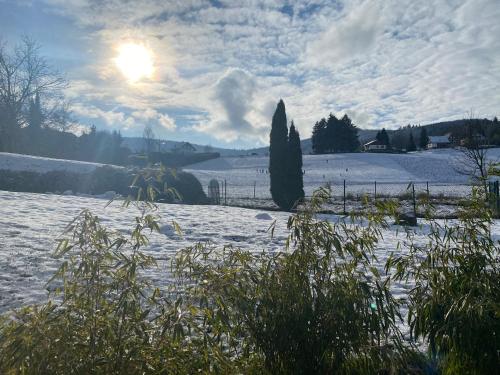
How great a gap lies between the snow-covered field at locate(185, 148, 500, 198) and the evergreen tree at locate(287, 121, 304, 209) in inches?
399

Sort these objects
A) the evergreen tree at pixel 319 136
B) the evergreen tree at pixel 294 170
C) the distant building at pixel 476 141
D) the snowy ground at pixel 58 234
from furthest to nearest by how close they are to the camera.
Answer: the evergreen tree at pixel 319 136 < the evergreen tree at pixel 294 170 < the distant building at pixel 476 141 < the snowy ground at pixel 58 234

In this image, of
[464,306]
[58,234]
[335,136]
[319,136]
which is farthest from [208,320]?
[319,136]

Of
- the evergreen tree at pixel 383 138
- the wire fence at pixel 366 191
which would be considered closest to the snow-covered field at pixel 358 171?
the wire fence at pixel 366 191

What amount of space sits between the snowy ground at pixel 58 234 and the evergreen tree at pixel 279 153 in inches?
303

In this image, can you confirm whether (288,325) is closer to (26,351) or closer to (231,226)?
(26,351)

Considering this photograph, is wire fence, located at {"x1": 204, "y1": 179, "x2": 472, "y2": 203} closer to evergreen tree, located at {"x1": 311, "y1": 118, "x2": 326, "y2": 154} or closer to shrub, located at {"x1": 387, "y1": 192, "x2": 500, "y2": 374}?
shrub, located at {"x1": 387, "y1": 192, "x2": 500, "y2": 374}

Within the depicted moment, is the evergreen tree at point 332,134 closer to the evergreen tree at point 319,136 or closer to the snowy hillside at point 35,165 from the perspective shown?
the evergreen tree at point 319,136

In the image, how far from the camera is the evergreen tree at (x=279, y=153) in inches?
808

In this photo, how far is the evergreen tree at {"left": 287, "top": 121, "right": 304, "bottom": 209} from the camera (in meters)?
20.2

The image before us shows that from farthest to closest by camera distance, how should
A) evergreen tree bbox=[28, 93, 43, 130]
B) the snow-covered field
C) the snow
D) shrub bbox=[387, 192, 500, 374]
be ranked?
the snow-covered field → evergreen tree bbox=[28, 93, 43, 130] → the snow → shrub bbox=[387, 192, 500, 374]

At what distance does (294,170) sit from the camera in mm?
20422

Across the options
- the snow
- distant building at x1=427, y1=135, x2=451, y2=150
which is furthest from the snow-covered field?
distant building at x1=427, y1=135, x2=451, y2=150

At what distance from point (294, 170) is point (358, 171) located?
2706 centimetres

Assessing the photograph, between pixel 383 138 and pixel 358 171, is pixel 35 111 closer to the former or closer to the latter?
pixel 358 171
